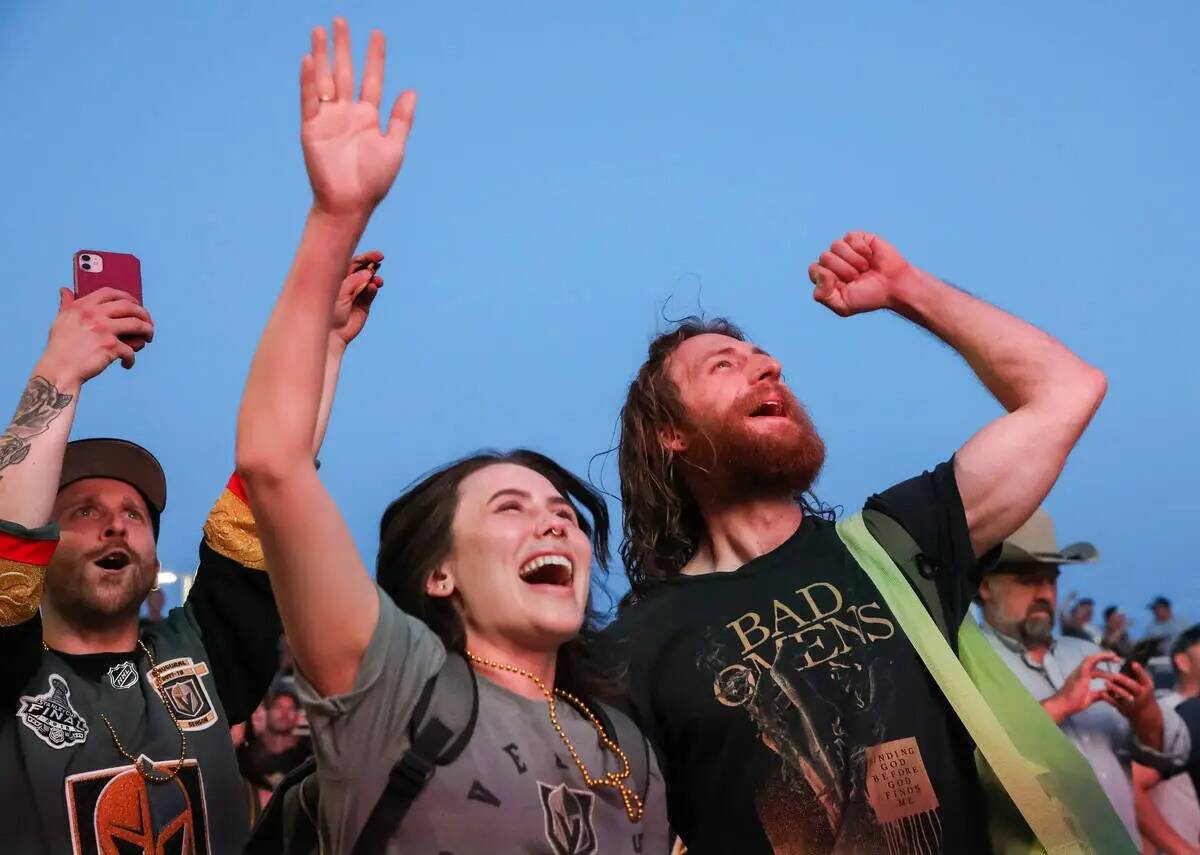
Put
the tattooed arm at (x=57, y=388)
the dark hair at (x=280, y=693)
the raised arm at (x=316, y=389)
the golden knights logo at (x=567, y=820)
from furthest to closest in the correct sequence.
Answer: the dark hair at (x=280, y=693)
the tattooed arm at (x=57, y=388)
the golden knights logo at (x=567, y=820)
the raised arm at (x=316, y=389)

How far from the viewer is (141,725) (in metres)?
3.44

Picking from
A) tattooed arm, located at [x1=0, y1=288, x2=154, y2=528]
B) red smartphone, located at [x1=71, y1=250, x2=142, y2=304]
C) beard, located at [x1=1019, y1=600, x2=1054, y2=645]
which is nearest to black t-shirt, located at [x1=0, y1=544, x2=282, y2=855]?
tattooed arm, located at [x1=0, y1=288, x2=154, y2=528]

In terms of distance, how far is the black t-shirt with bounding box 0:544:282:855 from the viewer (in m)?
3.18

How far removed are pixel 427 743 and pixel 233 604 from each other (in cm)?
146

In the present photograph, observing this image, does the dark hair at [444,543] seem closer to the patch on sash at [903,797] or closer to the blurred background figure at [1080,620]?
the patch on sash at [903,797]

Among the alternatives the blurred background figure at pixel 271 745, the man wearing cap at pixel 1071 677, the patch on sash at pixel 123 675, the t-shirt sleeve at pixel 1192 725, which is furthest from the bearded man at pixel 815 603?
the t-shirt sleeve at pixel 1192 725

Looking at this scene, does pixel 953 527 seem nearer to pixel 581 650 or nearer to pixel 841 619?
pixel 841 619

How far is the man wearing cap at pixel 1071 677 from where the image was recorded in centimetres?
487

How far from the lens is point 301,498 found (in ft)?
7.30

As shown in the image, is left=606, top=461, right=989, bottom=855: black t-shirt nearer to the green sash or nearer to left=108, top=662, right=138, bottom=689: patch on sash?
the green sash

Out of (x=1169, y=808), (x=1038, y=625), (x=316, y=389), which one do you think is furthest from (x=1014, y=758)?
(x=1169, y=808)

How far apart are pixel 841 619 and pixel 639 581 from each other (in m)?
0.59

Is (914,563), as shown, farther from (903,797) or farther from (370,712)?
(370,712)

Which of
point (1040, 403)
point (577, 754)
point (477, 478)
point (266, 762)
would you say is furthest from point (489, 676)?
point (266, 762)
